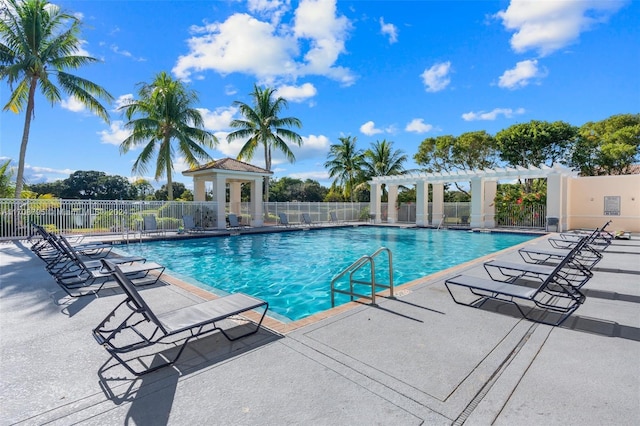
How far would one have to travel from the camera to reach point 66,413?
8.11 ft

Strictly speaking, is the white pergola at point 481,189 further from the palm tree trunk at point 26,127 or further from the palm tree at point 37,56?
the palm tree trunk at point 26,127

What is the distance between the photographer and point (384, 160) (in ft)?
111

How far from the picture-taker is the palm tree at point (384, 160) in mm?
33844

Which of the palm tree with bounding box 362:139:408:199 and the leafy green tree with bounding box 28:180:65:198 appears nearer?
the palm tree with bounding box 362:139:408:199

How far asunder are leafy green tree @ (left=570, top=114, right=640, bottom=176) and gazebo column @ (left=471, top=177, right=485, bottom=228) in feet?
45.5

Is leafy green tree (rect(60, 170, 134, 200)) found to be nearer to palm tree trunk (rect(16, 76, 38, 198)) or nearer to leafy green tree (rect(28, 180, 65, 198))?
leafy green tree (rect(28, 180, 65, 198))

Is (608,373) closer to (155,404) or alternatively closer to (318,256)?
(155,404)

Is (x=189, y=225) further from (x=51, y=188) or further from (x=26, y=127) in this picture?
(x=51, y=188)

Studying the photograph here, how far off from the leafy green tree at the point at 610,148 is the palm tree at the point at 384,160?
587 inches

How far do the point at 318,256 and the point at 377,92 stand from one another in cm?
1501

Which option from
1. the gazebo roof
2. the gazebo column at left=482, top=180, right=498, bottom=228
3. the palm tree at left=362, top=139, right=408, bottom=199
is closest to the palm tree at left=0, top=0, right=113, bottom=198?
the gazebo roof

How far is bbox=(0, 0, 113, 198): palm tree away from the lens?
15.9 m

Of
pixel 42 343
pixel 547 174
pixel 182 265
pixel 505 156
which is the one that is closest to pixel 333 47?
pixel 182 265

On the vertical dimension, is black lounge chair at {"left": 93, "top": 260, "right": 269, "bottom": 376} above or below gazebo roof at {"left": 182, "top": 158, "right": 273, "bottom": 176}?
below
